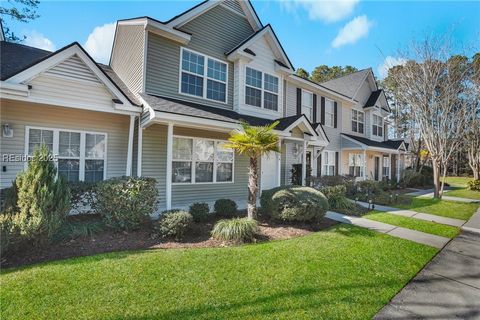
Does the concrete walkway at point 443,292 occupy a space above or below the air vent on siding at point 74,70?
below

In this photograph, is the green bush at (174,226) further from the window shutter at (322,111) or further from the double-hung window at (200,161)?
the window shutter at (322,111)

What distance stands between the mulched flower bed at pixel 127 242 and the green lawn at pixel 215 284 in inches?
18.3

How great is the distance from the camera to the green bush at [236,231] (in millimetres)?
5723

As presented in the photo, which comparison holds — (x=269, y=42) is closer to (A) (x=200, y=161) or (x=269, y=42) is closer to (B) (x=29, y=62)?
(A) (x=200, y=161)

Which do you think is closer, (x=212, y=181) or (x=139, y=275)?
(x=139, y=275)

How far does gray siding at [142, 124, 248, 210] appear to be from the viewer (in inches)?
353

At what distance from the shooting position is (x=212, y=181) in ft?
34.6

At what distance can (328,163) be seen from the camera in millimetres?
16609

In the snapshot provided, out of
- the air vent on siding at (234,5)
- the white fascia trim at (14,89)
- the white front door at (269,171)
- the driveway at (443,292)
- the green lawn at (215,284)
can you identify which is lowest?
the driveway at (443,292)

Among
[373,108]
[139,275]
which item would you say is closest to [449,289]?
[139,275]

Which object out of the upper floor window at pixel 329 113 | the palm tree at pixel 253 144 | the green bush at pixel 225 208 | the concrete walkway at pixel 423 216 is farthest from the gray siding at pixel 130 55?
the upper floor window at pixel 329 113

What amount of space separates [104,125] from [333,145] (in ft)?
45.7

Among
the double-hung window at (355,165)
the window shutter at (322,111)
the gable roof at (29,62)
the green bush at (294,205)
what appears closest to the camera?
the gable roof at (29,62)

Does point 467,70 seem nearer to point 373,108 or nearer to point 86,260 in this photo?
point 373,108
